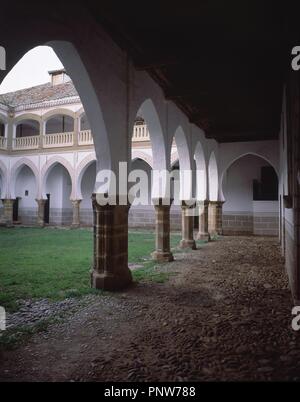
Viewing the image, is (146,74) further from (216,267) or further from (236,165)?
(236,165)

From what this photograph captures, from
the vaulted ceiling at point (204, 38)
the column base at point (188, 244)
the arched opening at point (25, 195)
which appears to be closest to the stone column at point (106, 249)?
the vaulted ceiling at point (204, 38)

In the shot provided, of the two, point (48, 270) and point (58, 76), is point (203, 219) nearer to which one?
point (48, 270)

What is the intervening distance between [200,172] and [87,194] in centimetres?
1129

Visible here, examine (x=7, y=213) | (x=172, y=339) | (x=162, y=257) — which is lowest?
(x=172, y=339)

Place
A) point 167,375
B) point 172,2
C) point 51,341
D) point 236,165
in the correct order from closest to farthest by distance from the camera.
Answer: point 167,375, point 51,341, point 172,2, point 236,165

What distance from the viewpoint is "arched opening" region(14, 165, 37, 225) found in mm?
22156

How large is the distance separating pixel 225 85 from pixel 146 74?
1867 millimetres

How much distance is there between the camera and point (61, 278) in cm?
632

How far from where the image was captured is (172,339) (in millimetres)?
3520

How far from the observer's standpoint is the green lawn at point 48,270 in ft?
17.5

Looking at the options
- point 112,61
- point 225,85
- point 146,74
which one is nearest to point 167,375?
point 112,61

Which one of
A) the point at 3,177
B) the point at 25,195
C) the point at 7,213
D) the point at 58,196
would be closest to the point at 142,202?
the point at 58,196

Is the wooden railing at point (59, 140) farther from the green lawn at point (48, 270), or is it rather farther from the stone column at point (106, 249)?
the stone column at point (106, 249)

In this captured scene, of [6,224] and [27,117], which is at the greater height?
[27,117]
